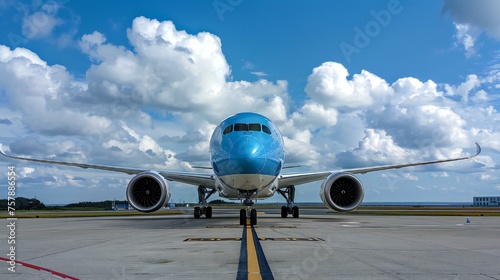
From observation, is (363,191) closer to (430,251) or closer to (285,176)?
(285,176)

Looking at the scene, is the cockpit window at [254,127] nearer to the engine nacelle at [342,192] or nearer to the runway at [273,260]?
the engine nacelle at [342,192]

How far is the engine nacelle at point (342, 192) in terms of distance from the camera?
20047 millimetres

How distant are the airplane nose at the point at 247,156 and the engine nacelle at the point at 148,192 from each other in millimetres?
4176

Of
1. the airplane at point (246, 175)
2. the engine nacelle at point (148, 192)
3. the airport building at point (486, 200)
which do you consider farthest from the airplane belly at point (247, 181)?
the airport building at point (486, 200)

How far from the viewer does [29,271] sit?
6.19 m

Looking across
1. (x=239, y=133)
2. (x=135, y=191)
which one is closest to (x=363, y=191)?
(x=239, y=133)

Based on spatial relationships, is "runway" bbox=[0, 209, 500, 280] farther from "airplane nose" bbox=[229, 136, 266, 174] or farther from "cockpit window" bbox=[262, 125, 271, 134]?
"cockpit window" bbox=[262, 125, 271, 134]

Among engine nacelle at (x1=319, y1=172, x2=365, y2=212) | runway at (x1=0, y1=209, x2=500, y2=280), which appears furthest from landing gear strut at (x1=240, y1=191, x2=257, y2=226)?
runway at (x1=0, y1=209, x2=500, y2=280)

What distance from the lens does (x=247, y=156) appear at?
16.3 meters

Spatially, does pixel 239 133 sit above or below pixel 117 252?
above

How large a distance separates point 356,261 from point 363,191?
1353 centimetres

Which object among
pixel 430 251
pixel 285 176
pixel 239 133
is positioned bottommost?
pixel 430 251

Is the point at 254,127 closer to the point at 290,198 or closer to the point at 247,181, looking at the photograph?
the point at 247,181

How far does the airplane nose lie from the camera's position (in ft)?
53.6
